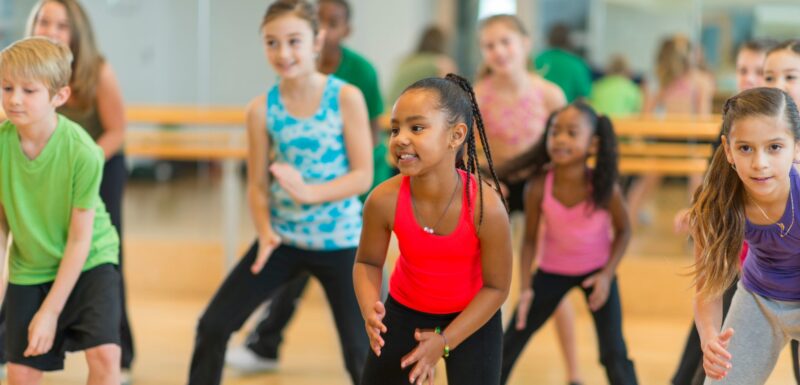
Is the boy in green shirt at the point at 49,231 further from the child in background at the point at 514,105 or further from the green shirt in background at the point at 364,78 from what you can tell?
the child in background at the point at 514,105

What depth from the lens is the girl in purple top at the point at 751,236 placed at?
2.61m

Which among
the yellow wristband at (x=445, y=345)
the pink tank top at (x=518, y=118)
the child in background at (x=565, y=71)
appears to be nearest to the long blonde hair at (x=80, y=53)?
the pink tank top at (x=518, y=118)

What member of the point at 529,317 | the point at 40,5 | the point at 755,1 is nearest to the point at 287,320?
the point at 529,317

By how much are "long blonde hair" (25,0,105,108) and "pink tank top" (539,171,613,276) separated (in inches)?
66.2

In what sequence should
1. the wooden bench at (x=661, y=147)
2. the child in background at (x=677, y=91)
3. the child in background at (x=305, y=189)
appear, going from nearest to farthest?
the child in background at (x=305, y=189), the wooden bench at (x=661, y=147), the child in background at (x=677, y=91)

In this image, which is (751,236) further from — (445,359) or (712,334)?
(445,359)

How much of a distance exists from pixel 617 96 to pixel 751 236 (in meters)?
3.95

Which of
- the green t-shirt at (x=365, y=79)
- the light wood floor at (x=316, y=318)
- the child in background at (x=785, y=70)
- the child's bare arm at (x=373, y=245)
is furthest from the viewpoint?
the light wood floor at (x=316, y=318)

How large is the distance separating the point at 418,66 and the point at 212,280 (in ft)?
6.57

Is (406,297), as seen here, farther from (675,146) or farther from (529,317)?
(675,146)

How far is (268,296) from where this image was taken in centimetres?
345

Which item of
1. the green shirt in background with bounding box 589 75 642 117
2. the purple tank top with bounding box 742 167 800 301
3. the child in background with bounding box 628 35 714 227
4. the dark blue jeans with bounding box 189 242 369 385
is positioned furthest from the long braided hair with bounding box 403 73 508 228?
the green shirt in background with bounding box 589 75 642 117

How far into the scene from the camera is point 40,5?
3877 millimetres

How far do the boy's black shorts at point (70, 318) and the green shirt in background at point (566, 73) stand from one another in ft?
11.5
